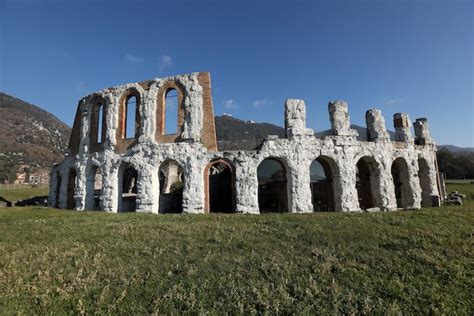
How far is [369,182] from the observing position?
1986 cm

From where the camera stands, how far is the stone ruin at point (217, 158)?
17172 mm

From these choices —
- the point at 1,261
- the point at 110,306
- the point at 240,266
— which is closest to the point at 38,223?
the point at 1,261

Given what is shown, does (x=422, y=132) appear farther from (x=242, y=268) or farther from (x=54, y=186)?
(x=54, y=186)

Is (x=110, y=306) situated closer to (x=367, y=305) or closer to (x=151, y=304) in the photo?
(x=151, y=304)

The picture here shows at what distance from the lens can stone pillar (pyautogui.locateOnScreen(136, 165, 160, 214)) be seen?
57.6 ft

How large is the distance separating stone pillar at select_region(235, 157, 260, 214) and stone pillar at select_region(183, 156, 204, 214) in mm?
2081

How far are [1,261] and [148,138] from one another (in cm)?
1098

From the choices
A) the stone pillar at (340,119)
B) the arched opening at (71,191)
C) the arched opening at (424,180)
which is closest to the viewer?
the stone pillar at (340,119)

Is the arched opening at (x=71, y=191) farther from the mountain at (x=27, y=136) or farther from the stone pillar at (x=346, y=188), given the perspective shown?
the mountain at (x=27, y=136)

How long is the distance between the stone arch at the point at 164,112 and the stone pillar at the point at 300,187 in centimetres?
715

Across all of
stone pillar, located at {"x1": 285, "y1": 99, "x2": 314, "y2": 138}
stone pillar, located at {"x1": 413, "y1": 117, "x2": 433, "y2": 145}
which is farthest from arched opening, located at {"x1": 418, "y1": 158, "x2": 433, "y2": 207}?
stone pillar, located at {"x1": 285, "y1": 99, "x2": 314, "y2": 138}

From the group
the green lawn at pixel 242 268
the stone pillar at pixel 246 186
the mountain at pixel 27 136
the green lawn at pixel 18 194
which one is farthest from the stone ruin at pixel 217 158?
the mountain at pixel 27 136

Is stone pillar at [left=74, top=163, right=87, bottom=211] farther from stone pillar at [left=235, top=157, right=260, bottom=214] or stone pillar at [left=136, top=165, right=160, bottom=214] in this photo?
stone pillar at [left=235, top=157, right=260, bottom=214]

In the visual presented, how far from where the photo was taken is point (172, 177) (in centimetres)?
2627
